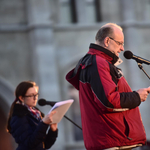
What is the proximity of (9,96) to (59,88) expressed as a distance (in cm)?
151

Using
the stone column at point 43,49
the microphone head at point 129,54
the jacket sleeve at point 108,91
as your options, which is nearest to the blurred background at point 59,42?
the stone column at point 43,49

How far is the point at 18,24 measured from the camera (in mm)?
10094

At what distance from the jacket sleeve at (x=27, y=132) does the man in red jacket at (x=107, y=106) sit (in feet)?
2.90

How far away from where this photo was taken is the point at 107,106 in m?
2.47

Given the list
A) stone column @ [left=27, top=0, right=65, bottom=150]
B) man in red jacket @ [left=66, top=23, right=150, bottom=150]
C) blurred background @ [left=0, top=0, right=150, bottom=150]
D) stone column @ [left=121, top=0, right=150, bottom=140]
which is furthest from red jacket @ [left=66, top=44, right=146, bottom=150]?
stone column @ [left=121, top=0, right=150, bottom=140]

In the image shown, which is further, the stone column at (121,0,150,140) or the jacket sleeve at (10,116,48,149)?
the stone column at (121,0,150,140)

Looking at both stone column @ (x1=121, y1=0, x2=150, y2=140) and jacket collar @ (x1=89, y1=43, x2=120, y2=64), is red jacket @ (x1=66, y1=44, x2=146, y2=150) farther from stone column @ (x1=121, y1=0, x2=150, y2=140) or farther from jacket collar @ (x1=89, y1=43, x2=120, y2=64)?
stone column @ (x1=121, y1=0, x2=150, y2=140)

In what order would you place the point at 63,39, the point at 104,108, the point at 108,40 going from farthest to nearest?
the point at 63,39
the point at 108,40
the point at 104,108

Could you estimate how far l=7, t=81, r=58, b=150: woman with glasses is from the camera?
3.46m

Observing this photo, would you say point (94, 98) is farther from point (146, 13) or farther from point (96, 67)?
point (146, 13)

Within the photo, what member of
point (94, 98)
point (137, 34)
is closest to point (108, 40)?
point (94, 98)

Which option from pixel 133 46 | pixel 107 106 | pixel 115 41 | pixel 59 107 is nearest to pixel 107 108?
pixel 107 106

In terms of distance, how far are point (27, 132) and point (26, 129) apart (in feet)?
0.11

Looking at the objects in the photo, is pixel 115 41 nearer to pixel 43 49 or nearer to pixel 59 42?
pixel 43 49
